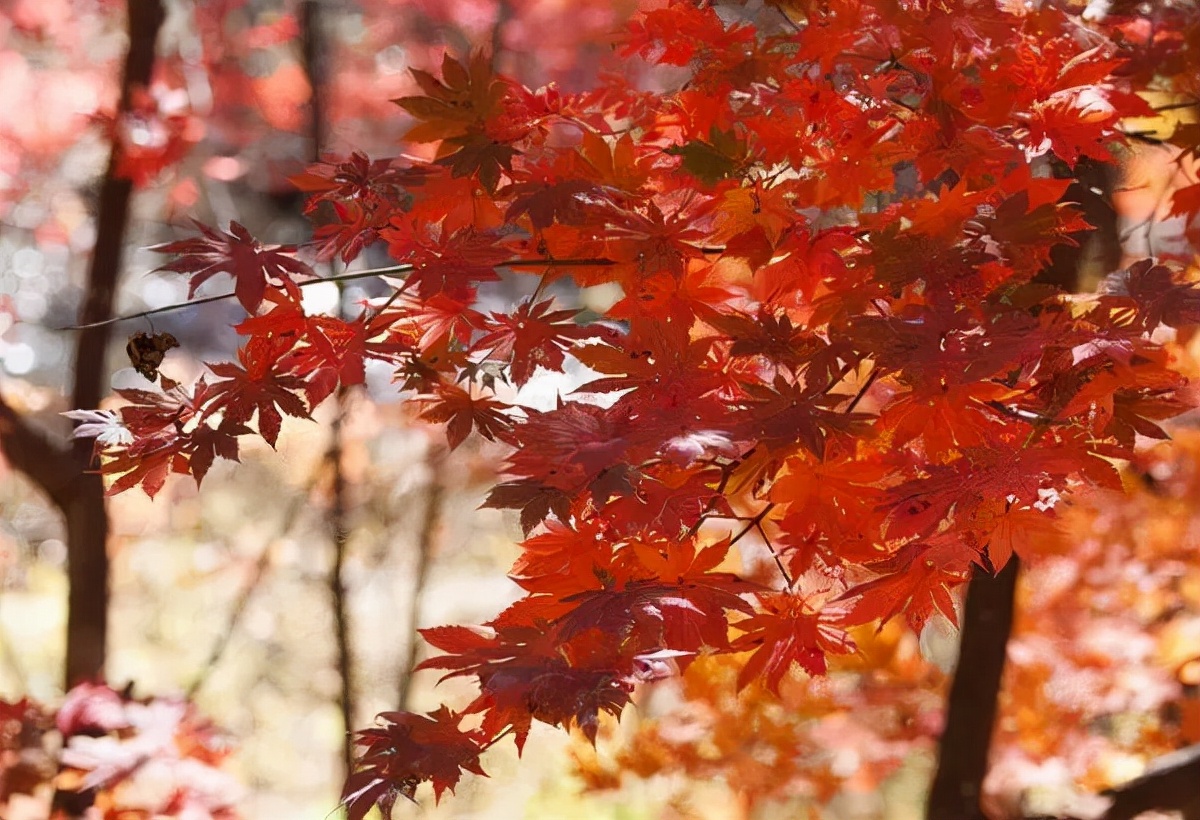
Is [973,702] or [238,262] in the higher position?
[238,262]

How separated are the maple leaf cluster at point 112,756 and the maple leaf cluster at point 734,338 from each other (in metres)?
1.14

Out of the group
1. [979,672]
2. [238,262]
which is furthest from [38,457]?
[979,672]

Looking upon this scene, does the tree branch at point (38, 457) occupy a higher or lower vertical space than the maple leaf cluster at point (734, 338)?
higher

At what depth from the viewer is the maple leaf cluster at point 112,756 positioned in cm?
205

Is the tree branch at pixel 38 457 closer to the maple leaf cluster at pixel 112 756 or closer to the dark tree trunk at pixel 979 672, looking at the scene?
the maple leaf cluster at pixel 112 756

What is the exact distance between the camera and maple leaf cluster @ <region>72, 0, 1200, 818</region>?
37.6 inches

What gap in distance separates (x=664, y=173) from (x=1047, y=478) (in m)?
0.54

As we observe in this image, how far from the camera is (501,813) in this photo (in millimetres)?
3912

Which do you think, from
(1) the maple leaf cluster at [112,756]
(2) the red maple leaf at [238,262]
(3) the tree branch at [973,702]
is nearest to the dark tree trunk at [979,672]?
(3) the tree branch at [973,702]

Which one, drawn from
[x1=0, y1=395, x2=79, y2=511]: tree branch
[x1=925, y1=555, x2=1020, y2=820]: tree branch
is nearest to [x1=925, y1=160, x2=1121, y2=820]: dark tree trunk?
[x1=925, y1=555, x2=1020, y2=820]: tree branch

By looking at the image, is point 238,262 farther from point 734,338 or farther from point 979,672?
point 979,672

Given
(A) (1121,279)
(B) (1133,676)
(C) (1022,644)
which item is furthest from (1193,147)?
(B) (1133,676)

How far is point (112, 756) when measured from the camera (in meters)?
2.02

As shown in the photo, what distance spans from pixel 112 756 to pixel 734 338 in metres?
1.62
